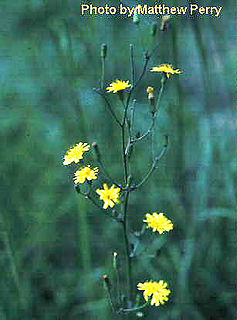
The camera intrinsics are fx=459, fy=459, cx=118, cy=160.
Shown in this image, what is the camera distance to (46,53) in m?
4.05

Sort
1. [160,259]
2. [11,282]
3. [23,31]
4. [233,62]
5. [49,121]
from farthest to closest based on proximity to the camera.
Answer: [23,31] → [49,121] → [233,62] → [160,259] → [11,282]

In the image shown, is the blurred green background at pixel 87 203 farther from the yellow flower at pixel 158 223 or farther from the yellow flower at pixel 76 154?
the yellow flower at pixel 76 154

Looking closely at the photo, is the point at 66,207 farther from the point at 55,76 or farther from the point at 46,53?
the point at 46,53

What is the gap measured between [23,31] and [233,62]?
1984 mm

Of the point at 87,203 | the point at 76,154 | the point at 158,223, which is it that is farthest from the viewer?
the point at 87,203

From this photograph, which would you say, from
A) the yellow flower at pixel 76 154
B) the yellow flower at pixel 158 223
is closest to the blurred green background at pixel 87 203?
the yellow flower at pixel 158 223

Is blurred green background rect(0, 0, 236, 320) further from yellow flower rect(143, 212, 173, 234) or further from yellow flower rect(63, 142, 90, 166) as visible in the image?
yellow flower rect(63, 142, 90, 166)

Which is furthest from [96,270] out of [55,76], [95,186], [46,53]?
[46,53]

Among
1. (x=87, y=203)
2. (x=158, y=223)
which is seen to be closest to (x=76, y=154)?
(x=158, y=223)

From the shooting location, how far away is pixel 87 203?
9.62 feet

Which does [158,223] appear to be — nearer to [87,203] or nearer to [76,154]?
[76,154]

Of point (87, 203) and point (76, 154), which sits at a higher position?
point (76, 154)

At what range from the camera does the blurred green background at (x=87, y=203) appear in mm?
2367

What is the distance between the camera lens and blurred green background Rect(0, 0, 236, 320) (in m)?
2.37
